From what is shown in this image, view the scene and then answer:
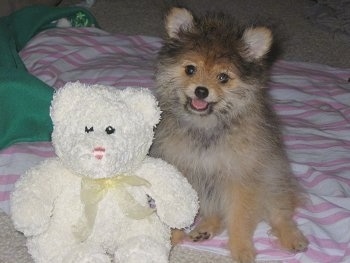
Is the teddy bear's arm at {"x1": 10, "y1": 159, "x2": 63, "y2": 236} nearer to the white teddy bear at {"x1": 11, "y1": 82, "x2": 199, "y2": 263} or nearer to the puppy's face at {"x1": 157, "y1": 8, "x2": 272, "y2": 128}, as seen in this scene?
the white teddy bear at {"x1": 11, "y1": 82, "x2": 199, "y2": 263}

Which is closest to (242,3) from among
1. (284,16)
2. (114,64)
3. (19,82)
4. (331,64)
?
(284,16)

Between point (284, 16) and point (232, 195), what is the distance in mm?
2372

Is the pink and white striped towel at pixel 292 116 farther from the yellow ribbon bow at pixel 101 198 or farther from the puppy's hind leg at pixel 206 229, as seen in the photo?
the yellow ribbon bow at pixel 101 198

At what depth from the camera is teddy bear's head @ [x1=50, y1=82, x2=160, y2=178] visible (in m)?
1.25

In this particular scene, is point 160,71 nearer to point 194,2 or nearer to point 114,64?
point 114,64

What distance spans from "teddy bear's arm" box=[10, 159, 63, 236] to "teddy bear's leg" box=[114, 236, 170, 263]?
7.5 inches

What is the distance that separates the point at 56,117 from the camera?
133cm

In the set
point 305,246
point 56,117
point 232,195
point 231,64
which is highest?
point 231,64

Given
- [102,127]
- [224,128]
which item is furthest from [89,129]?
[224,128]

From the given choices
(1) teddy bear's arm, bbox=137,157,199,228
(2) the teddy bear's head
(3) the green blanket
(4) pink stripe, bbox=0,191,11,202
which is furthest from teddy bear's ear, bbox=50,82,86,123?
(3) the green blanket

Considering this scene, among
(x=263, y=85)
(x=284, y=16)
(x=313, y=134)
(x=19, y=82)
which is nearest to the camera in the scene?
(x=263, y=85)

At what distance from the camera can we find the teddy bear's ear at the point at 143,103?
135 centimetres

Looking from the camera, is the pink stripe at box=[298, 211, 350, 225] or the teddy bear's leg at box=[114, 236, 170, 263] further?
the pink stripe at box=[298, 211, 350, 225]

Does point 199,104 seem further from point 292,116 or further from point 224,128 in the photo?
point 292,116
